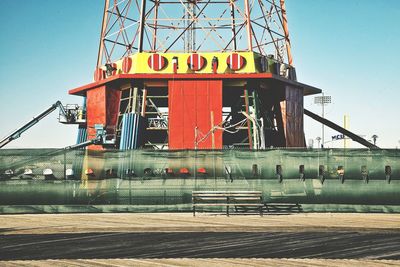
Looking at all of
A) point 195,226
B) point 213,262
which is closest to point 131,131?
point 195,226

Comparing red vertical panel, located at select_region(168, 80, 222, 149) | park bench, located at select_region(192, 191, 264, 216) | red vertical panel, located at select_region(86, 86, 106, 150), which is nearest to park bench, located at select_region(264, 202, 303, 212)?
park bench, located at select_region(192, 191, 264, 216)

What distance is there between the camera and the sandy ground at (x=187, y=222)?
14453 mm

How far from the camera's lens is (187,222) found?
16.6m

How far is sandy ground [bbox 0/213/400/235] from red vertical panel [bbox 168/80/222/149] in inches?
829

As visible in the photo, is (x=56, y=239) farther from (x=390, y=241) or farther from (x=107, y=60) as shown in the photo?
(x=107, y=60)

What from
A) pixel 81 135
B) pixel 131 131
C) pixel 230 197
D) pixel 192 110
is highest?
pixel 192 110

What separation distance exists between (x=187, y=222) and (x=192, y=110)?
24.8m

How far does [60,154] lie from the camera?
2023 cm

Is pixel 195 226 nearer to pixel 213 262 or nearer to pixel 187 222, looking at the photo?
pixel 187 222

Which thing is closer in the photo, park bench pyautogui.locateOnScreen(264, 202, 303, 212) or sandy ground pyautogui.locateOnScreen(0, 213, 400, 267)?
sandy ground pyautogui.locateOnScreen(0, 213, 400, 267)

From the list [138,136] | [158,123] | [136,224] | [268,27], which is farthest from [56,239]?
[158,123]

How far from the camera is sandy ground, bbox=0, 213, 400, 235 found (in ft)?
47.4

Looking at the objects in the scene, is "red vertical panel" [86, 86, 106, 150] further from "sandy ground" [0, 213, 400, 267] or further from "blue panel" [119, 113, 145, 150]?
"sandy ground" [0, 213, 400, 267]

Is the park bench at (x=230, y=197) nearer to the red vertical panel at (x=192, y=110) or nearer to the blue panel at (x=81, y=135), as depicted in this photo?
the red vertical panel at (x=192, y=110)
